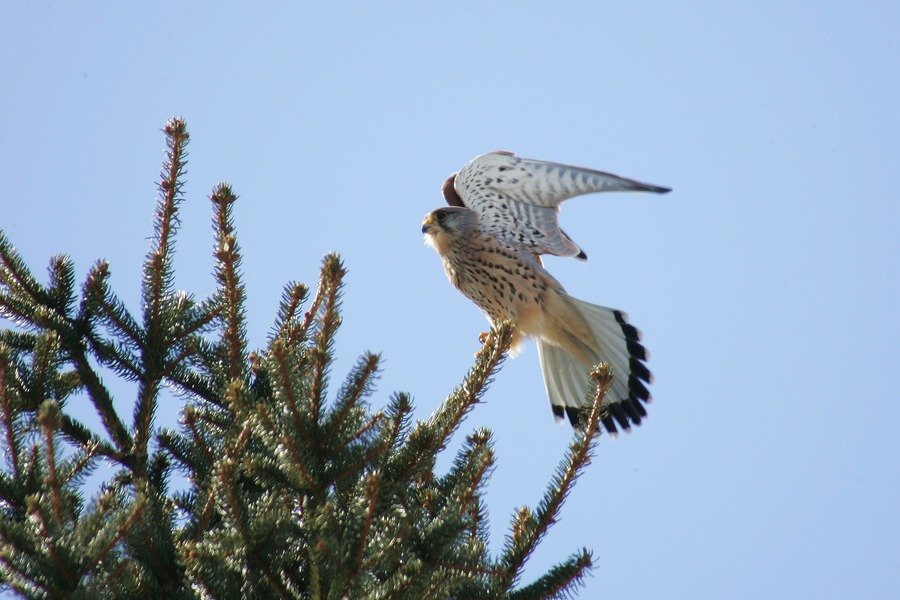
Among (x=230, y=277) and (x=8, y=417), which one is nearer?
(x=8, y=417)

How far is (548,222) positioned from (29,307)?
344 centimetres

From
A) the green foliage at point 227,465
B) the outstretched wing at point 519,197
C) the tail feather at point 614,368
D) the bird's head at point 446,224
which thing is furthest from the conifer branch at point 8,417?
the bird's head at point 446,224

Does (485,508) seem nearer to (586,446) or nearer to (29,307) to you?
(586,446)

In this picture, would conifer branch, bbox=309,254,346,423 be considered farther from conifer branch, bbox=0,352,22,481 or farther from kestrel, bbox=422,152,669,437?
kestrel, bbox=422,152,669,437

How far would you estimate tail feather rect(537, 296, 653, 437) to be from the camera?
5152mm

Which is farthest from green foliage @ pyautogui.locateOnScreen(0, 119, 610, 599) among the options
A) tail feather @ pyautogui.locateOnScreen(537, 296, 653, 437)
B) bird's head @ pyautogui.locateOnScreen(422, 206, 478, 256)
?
bird's head @ pyautogui.locateOnScreen(422, 206, 478, 256)

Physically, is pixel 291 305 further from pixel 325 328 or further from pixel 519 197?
pixel 519 197

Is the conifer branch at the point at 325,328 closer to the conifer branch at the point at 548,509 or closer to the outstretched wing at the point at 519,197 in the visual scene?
the conifer branch at the point at 548,509

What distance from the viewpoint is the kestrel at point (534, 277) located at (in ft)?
17.2

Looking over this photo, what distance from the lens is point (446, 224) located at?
5668mm

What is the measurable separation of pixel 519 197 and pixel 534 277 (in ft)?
1.65

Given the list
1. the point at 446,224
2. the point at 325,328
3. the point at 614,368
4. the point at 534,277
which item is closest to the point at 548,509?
the point at 325,328

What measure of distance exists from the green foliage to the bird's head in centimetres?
298

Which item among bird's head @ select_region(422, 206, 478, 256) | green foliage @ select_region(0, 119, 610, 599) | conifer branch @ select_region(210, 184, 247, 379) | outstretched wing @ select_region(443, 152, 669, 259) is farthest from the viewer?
bird's head @ select_region(422, 206, 478, 256)
